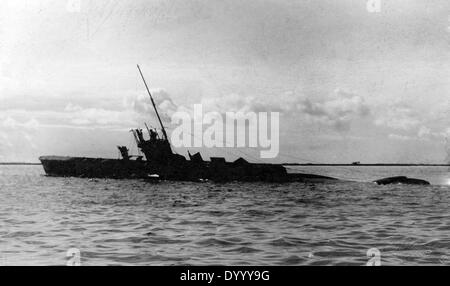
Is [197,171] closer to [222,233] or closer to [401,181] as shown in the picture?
[401,181]

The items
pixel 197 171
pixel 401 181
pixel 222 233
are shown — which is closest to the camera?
pixel 222 233

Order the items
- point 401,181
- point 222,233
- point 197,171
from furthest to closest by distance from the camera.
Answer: point 401,181 < point 197,171 < point 222,233

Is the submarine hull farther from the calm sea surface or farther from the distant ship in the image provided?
the calm sea surface

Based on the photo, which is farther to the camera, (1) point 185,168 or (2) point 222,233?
(1) point 185,168

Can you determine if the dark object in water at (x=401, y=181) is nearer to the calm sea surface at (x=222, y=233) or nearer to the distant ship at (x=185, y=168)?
the distant ship at (x=185, y=168)

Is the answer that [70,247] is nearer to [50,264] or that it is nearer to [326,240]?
[50,264]

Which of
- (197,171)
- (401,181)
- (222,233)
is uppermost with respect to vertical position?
(197,171)

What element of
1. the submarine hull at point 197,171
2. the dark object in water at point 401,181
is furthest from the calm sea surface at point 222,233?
the dark object in water at point 401,181

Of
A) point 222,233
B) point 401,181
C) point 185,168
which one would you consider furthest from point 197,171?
point 222,233

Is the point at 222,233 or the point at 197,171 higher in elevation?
the point at 197,171

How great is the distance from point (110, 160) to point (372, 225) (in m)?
46.0

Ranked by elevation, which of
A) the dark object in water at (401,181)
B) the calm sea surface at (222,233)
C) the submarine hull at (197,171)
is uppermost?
the submarine hull at (197,171)
